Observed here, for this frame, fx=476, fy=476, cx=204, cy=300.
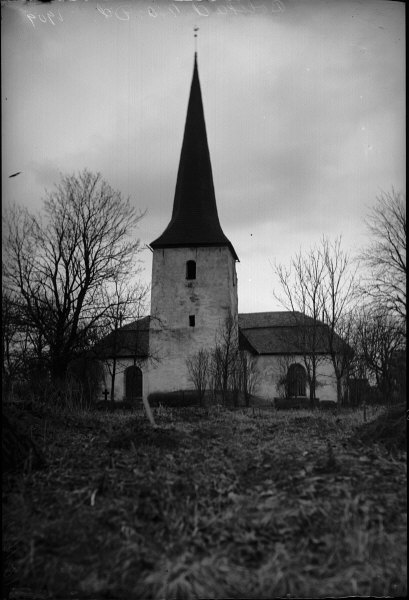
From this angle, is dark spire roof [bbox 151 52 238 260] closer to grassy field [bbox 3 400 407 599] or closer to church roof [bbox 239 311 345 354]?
church roof [bbox 239 311 345 354]

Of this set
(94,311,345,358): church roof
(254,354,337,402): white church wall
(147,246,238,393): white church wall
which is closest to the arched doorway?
(94,311,345,358): church roof

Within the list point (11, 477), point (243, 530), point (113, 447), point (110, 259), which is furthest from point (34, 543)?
point (110, 259)

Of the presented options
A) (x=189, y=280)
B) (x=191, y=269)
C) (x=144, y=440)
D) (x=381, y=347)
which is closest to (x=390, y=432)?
(x=144, y=440)

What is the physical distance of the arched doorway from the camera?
31.3 metres

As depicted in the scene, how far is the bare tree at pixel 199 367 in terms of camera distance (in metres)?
25.1

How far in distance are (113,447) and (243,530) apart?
2960mm

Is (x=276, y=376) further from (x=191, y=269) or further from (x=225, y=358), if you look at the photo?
(x=191, y=269)

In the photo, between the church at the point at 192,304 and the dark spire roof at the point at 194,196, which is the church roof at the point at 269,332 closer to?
the church at the point at 192,304

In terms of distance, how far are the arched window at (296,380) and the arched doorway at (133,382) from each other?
982cm

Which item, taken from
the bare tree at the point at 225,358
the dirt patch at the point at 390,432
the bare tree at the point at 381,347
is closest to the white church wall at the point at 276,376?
the bare tree at the point at 225,358

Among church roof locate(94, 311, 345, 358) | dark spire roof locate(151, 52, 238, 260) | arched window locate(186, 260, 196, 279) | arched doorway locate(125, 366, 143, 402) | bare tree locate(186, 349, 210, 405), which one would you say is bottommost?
arched doorway locate(125, 366, 143, 402)

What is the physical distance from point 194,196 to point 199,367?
10.9 meters

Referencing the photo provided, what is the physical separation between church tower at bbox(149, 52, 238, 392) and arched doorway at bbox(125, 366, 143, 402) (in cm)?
467

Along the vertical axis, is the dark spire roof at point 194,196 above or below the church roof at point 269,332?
above
